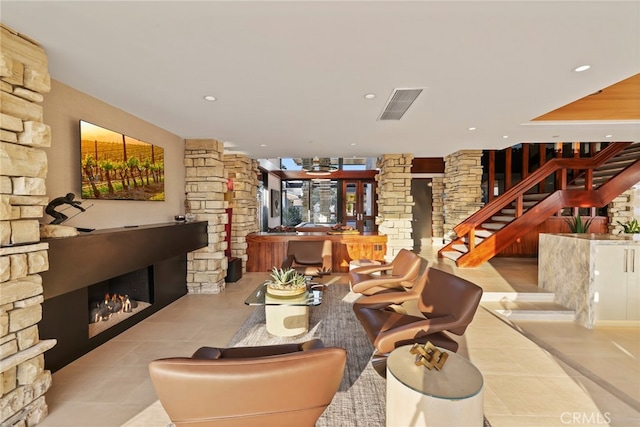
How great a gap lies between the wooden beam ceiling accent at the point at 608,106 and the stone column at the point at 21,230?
5.70 meters

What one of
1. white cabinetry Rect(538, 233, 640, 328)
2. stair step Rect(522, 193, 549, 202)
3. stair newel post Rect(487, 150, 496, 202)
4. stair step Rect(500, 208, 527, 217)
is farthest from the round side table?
stair step Rect(522, 193, 549, 202)

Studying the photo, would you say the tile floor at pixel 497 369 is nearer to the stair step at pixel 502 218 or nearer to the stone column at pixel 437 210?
the stair step at pixel 502 218

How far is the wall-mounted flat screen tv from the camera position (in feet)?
9.37

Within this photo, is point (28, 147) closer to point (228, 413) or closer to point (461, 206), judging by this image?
point (228, 413)

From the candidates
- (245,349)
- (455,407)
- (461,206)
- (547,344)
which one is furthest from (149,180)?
(461,206)

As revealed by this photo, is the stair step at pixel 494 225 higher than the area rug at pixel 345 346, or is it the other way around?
the stair step at pixel 494 225

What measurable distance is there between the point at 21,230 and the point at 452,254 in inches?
265

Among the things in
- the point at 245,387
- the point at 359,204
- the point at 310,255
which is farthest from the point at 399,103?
the point at 359,204

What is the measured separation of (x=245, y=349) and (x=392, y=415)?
98cm

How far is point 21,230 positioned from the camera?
72.6 inches

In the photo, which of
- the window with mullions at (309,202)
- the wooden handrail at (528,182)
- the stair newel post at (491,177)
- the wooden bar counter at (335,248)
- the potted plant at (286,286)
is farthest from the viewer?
the window with mullions at (309,202)

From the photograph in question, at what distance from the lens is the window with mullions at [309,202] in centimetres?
1147

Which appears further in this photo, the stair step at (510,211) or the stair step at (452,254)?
the stair step at (510,211)

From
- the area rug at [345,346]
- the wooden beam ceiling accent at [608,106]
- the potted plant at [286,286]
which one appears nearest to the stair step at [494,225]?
the wooden beam ceiling accent at [608,106]
